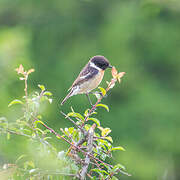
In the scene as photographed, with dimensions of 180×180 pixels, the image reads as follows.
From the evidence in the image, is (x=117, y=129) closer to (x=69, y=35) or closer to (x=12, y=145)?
(x=69, y=35)

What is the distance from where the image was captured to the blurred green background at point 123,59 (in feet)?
41.7

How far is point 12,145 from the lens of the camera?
2992 mm

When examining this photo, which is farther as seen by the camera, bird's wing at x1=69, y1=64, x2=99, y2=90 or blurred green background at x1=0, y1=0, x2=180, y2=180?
blurred green background at x1=0, y1=0, x2=180, y2=180

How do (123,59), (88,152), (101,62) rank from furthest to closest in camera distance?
(123,59) → (101,62) → (88,152)

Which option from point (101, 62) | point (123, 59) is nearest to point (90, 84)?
point (101, 62)

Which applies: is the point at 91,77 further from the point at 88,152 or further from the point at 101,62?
the point at 88,152

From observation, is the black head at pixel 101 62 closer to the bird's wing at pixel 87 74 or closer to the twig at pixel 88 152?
the bird's wing at pixel 87 74

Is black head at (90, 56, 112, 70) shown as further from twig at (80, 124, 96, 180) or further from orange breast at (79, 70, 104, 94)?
twig at (80, 124, 96, 180)

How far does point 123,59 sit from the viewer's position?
1320cm

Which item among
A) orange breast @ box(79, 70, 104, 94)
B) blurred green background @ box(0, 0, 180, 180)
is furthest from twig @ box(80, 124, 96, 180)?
blurred green background @ box(0, 0, 180, 180)

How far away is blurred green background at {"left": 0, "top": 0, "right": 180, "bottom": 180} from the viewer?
12.7 m

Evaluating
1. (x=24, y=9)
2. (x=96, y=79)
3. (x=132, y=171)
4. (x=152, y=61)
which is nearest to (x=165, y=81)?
(x=152, y=61)

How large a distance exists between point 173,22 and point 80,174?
12686mm

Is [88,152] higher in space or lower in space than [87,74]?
lower
